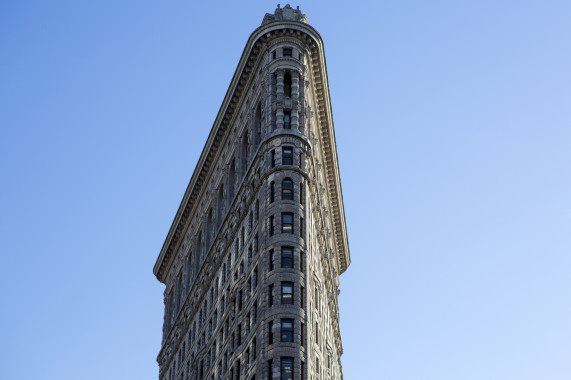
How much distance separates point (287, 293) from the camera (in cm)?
8844

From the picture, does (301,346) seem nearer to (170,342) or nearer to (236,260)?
(236,260)

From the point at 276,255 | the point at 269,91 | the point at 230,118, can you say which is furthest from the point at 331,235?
the point at 276,255

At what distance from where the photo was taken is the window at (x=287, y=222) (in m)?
93.1

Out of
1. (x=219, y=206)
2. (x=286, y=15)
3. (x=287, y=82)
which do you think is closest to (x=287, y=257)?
(x=287, y=82)

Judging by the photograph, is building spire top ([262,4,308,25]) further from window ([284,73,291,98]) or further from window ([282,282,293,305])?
window ([282,282,293,305])

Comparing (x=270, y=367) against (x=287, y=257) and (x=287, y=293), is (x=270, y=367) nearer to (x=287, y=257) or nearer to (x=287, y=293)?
(x=287, y=293)

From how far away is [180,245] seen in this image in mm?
137875

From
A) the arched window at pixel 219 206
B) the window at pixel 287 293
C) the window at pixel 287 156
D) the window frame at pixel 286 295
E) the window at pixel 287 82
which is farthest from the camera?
the arched window at pixel 219 206

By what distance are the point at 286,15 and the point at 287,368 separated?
4762cm

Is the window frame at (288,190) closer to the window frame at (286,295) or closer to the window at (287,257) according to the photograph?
the window at (287,257)

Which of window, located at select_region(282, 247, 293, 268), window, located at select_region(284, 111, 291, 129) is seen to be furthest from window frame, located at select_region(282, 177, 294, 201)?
window, located at select_region(284, 111, 291, 129)

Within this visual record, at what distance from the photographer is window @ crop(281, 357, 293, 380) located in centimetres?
8275

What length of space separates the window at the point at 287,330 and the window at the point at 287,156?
19.6m

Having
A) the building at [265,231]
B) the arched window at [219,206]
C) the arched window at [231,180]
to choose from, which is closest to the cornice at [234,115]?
the building at [265,231]
